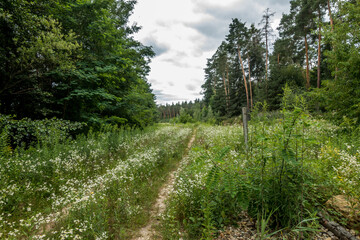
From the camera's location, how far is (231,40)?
25062 millimetres

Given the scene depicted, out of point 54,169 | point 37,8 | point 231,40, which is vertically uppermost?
point 231,40

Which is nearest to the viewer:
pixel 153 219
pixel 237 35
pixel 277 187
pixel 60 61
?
pixel 277 187

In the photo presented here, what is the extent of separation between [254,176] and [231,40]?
28187 mm

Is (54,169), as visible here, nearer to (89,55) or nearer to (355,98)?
(89,55)

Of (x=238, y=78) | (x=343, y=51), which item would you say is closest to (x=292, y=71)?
(x=238, y=78)

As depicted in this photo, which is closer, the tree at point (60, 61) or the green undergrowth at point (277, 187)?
the green undergrowth at point (277, 187)

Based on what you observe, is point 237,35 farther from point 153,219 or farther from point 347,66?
point 153,219

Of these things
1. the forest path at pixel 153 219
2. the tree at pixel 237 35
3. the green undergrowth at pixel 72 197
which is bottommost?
the forest path at pixel 153 219

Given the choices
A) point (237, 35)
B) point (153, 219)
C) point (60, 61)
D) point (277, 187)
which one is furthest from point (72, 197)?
point (237, 35)

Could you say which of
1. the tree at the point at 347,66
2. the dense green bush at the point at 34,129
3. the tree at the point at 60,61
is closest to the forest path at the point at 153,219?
the dense green bush at the point at 34,129

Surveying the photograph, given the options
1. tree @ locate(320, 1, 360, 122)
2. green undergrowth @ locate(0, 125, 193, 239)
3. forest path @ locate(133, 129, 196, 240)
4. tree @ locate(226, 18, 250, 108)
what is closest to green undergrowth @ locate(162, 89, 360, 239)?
forest path @ locate(133, 129, 196, 240)

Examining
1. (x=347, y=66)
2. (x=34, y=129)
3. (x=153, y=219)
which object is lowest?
(x=153, y=219)

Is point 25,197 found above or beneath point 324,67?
beneath

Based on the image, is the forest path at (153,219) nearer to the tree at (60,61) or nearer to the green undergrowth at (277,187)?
the green undergrowth at (277,187)
